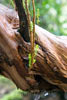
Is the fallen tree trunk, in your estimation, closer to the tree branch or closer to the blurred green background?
the tree branch

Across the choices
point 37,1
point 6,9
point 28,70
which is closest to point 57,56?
point 28,70

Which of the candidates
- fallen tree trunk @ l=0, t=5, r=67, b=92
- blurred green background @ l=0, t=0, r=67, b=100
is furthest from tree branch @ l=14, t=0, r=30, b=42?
blurred green background @ l=0, t=0, r=67, b=100

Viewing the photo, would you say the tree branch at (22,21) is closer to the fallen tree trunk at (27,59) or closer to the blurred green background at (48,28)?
the fallen tree trunk at (27,59)

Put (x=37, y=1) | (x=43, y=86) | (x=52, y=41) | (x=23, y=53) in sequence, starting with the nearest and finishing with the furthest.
Answer: 1. (x=23, y=53)
2. (x=52, y=41)
3. (x=43, y=86)
4. (x=37, y=1)

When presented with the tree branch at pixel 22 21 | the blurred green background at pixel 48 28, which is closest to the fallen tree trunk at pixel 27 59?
the tree branch at pixel 22 21

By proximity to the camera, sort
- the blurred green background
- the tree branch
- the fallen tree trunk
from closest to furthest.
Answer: the tree branch
the fallen tree trunk
the blurred green background

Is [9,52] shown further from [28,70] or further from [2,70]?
[2,70]

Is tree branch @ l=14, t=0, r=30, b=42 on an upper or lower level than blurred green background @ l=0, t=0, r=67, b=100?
upper

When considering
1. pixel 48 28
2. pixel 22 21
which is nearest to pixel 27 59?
pixel 22 21

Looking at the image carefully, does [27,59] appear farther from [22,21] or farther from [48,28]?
[48,28]
